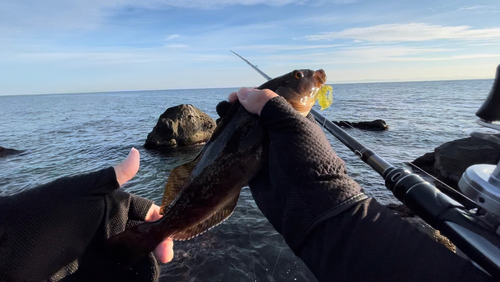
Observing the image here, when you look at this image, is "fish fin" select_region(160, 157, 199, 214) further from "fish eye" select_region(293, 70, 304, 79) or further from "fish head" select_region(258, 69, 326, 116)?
"fish eye" select_region(293, 70, 304, 79)

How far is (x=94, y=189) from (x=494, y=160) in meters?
13.7

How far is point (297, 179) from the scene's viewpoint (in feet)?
7.10

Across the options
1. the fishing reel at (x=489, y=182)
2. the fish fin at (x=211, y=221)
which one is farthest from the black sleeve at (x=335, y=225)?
the fish fin at (x=211, y=221)

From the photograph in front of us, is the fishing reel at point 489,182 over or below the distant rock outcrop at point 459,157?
over

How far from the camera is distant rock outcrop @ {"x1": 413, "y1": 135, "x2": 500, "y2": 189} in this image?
10.9 metres

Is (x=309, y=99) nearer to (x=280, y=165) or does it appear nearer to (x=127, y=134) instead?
(x=280, y=165)

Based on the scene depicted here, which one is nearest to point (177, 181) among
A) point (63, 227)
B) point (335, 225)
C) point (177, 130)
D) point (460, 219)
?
point (63, 227)

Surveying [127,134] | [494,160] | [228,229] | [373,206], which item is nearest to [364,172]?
[494,160]

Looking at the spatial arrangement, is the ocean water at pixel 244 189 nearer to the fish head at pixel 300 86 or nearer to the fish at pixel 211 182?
the fish at pixel 211 182

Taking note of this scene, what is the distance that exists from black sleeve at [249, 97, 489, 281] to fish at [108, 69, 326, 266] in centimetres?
70

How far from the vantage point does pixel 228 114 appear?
365cm

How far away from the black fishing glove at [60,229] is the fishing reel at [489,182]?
2893 millimetres

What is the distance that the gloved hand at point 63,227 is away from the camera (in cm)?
213

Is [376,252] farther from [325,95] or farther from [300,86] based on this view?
[325,95]
